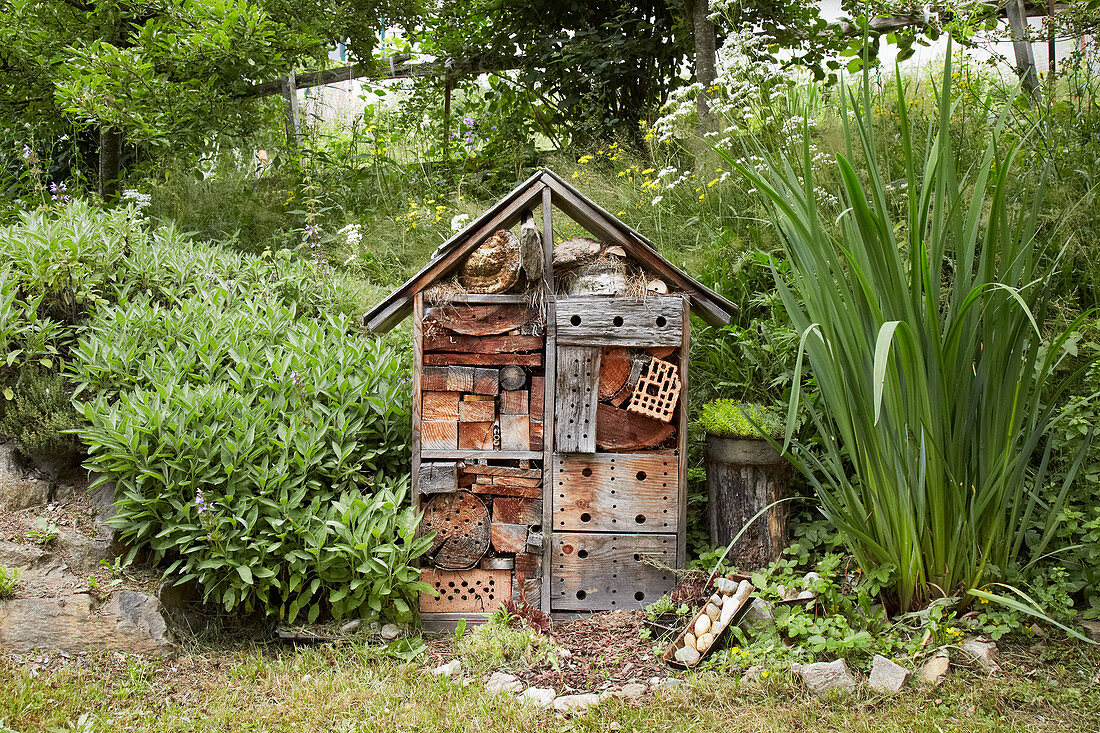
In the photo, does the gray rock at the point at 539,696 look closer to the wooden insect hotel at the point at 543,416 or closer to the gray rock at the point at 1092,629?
the wooden insect hotel at the point at 543,416

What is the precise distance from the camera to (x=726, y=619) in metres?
3.40

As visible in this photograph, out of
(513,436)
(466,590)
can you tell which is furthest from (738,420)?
(466,590)

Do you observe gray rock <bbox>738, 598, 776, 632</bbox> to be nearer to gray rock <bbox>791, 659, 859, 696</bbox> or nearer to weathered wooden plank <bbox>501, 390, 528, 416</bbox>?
gray rock <bbox>791, 659, 859, 696</bbox>

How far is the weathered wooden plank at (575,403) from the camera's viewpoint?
3896 millimetres

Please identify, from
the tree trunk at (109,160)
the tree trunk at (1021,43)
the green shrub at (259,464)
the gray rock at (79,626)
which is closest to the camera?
the gray rock at (79,626)

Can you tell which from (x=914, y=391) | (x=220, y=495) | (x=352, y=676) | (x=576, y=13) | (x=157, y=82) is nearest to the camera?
(x=914, y=391)

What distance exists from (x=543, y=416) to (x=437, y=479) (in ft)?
2.06

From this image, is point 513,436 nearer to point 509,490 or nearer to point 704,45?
point 509,490

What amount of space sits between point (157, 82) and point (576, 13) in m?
4.16

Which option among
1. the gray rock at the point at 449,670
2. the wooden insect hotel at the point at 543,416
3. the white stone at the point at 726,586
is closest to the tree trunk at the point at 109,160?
the wooden insect hotel at the point at 543,416

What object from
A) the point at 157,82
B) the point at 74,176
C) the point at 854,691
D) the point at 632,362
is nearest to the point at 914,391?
the point at 854,691

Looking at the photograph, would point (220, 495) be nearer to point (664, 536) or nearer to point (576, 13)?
point (664, 536)

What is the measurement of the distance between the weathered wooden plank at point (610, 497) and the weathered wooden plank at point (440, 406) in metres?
0.58

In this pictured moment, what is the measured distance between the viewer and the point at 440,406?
3.94m
